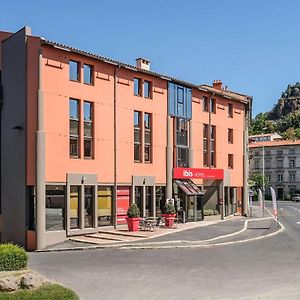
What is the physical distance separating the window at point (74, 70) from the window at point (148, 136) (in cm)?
690

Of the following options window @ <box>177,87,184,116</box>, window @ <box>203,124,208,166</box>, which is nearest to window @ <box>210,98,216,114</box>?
window @ <box>203,124,208,166</box>

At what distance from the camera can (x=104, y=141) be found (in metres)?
33.6

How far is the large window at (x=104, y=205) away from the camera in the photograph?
33.1m

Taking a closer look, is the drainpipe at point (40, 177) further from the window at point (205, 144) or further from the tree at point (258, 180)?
the tree at point (258, 180)

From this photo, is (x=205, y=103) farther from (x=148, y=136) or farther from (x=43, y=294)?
(x=43, y=294)

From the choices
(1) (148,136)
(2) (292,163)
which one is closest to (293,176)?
(2) (292,163)

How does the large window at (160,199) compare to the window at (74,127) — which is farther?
the large window at (160,199)

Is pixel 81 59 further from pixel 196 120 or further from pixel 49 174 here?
pixel 196 120

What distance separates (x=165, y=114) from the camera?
1524 inches

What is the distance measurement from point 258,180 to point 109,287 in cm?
9917

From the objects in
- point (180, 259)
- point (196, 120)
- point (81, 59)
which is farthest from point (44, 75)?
point (196, 120)

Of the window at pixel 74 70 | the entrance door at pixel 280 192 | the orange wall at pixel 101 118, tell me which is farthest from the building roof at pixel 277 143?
the window at pixel 74 70

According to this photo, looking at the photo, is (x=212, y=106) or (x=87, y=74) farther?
(x=212, y=106)

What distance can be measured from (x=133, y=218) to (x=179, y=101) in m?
12.0
